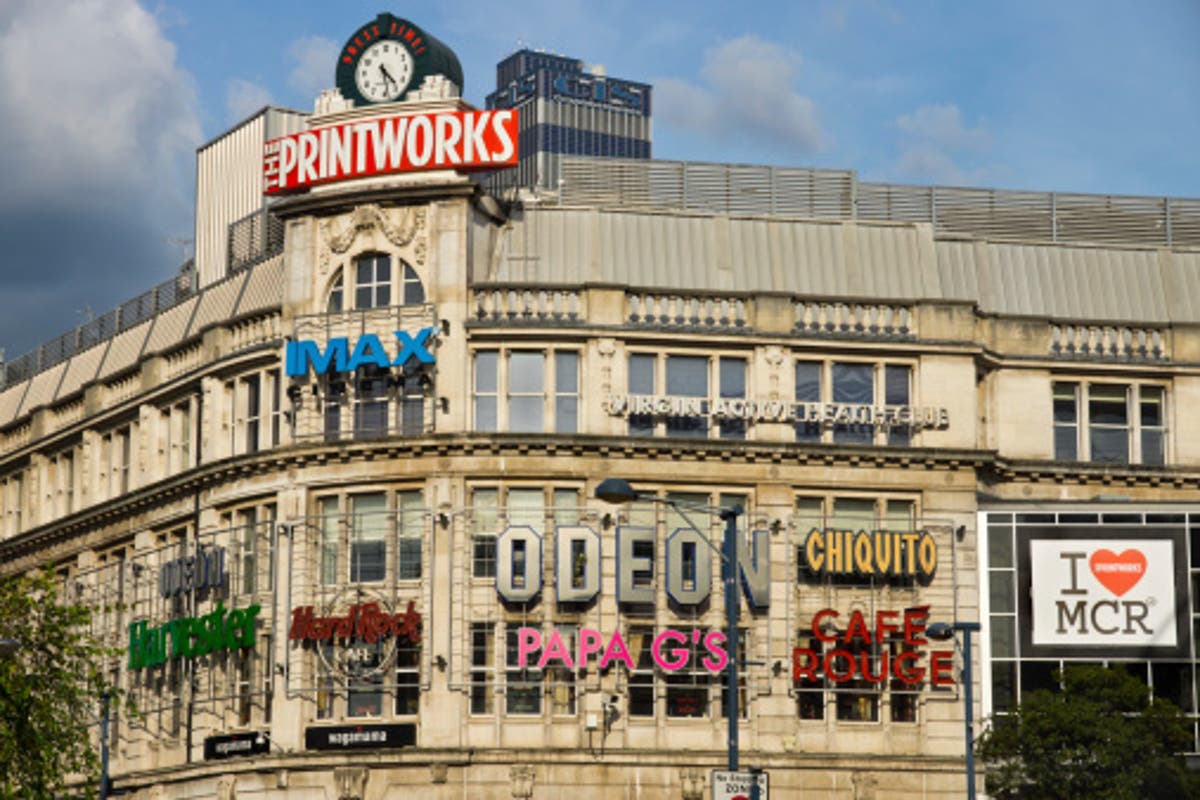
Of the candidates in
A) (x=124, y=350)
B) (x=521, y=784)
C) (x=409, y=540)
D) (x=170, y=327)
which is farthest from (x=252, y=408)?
(x=521, y=784)

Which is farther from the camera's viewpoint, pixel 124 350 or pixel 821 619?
pixel 124 350

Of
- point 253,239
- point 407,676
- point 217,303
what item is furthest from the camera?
point 253,239

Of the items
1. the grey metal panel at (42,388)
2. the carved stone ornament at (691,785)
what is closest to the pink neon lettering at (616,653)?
the carved stone ornament at (691,785)

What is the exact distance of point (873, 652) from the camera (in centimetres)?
7325

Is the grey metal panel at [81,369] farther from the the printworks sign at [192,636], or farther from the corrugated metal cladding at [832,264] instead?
the corrugated metal cladding at [832,264]

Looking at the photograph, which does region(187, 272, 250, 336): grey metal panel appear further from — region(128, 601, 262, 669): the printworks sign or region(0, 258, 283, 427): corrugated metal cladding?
region(128, 601, 262, 669): the printworks sign

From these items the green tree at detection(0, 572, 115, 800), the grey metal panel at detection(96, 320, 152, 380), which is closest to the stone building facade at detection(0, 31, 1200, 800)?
the green tree at detection(0, 572, 115, 800)

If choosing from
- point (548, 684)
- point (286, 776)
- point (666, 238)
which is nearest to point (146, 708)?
point (286, 776)

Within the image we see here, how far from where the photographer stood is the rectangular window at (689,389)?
73938mm

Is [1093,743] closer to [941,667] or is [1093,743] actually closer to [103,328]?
[941,667]

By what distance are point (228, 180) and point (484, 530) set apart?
24380mm

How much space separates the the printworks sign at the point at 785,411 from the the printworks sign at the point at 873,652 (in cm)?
591

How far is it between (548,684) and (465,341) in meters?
11.0

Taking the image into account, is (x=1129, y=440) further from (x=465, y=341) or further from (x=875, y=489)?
(x=465, y=341)
